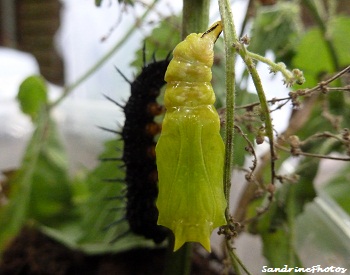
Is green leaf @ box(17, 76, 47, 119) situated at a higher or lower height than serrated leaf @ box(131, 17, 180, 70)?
lower

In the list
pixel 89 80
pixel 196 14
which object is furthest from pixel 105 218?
pixel 89 80

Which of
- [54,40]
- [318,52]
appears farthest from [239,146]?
[54,40]

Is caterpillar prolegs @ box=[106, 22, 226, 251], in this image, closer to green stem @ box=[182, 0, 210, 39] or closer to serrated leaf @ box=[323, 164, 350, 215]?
green stem @ box=[182, 0, 210, 39]

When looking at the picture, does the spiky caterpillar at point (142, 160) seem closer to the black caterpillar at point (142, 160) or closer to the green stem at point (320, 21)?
the black caterpillar at point (142, 160)

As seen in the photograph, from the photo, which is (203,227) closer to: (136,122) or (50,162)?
(136,122)

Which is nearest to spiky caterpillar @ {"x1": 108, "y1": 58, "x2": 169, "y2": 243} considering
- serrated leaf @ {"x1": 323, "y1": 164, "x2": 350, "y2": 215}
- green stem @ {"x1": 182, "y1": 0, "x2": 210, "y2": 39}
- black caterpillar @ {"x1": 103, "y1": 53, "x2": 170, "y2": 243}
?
black caterpillar @ {"x1": 103, "y1": 53, "x2": 170, "y2": 243}

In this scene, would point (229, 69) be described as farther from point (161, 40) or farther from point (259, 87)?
point (161, 40)

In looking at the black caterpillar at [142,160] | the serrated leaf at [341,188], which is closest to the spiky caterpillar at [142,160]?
the black caterpillar at [142,160]
